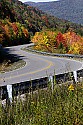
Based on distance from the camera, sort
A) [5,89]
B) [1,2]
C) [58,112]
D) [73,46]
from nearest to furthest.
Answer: [58,112], [5,89], [73,46], [1,2]

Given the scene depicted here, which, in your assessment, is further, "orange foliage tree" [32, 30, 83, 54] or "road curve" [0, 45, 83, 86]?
"orange foliage tree" [32, 30, 83, 54]

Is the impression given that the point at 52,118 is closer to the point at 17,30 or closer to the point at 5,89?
the point at 5,89

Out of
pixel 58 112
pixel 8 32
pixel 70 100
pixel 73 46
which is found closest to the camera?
pixel 58 112

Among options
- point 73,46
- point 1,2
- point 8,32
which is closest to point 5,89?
point 8,32

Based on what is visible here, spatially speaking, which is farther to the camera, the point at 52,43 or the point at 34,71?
the point at 52,43

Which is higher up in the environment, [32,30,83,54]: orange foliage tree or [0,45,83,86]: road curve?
[0,45,83,86]: road curve

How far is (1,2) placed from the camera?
4685 inches

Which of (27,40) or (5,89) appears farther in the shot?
(27,40)

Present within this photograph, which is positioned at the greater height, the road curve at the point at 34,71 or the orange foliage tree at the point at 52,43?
the road curve at the point at 34,71

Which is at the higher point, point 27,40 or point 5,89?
point 5,89

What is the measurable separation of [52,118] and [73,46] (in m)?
88.0

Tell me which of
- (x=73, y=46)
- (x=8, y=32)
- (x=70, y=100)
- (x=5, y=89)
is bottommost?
(x=73, y=46)

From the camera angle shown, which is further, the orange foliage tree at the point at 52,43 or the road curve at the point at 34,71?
the orange foliage tree at the point at 52,43

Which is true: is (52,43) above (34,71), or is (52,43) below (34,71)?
below
